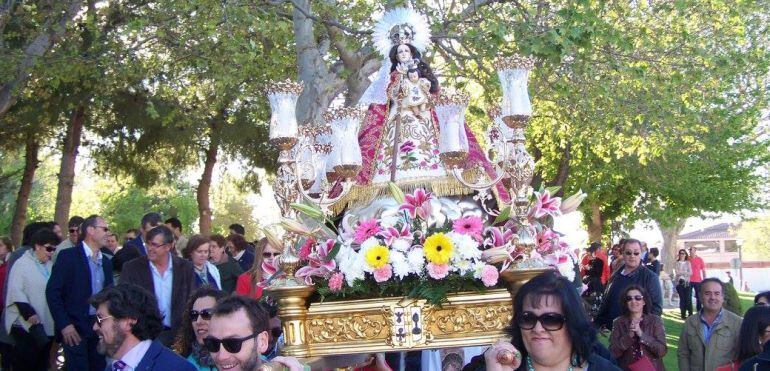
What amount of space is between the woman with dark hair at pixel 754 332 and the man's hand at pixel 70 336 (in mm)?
4764

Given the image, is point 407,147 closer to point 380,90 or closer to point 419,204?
point 380,90

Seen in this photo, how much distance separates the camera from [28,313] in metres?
8.52

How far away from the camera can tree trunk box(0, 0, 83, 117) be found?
44.0 feet

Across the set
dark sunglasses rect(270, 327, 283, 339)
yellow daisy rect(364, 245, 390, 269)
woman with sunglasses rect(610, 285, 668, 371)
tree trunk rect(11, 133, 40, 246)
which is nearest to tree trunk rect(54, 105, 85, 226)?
tree trunk rect(11, 133, 40, 246)

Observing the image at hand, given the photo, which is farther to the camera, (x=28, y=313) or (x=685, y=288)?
(x=685, y=288)

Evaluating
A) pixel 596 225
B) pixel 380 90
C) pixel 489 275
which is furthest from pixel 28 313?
pixel 596 225

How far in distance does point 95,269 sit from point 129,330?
3.51m

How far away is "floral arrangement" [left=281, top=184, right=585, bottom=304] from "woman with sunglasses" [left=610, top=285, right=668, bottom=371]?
1.87 metres

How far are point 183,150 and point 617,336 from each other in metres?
12.8

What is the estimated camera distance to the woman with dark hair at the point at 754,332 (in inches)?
241

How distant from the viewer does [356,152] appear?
20.0ft

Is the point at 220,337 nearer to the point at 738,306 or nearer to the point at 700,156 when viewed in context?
the point at 738,306

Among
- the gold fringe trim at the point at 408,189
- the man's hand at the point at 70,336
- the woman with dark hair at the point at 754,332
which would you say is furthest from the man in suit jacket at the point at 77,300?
the woman with dark hair at the point at 754,332

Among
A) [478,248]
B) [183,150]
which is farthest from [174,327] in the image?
[183,150]
